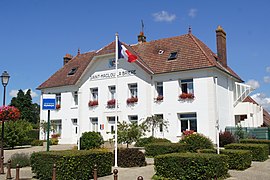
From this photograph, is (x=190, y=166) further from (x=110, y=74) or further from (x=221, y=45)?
(x=110, y=74)

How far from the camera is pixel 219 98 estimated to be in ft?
85.4

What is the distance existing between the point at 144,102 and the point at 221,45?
8.93 meters

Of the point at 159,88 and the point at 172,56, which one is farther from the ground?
the point at 172,56

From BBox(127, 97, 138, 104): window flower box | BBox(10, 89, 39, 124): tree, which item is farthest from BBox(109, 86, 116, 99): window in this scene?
BBox(10, 89, 39, 124): tree

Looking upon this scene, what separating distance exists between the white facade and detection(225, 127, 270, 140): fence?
90 centimetres

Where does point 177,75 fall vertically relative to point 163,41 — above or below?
below

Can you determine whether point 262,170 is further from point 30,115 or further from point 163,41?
point 30,115

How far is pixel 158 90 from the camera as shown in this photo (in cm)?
2773

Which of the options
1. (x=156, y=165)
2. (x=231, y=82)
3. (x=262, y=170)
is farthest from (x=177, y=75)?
(x=156, y=165)

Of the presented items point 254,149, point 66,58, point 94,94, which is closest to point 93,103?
point 94,94

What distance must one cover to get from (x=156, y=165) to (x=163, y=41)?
2058cm

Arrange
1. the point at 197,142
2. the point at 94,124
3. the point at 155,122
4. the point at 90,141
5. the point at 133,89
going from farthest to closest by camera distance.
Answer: the point at 94,124 < the point at 133,89 < the point at 155,122 < the point at 197,142 < the point at 90,141

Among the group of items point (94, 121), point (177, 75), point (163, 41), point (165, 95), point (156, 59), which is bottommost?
point (94, 121)

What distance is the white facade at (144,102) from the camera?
24.9 metres
